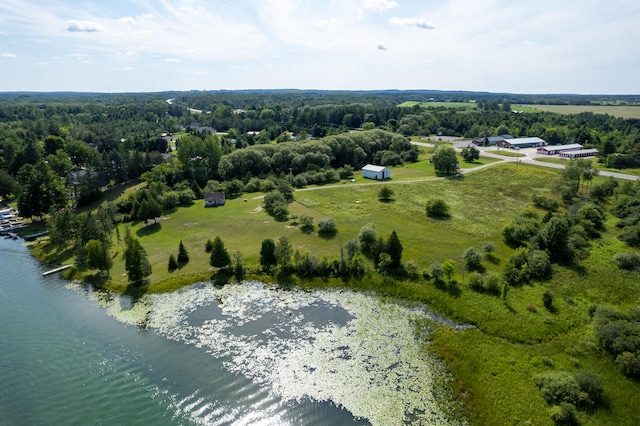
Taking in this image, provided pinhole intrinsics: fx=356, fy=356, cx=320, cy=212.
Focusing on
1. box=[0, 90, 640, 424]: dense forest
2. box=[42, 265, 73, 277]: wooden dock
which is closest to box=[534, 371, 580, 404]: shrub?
box=[0, 90, 640, 424]: dense forest

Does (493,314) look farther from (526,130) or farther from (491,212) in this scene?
(526,130)

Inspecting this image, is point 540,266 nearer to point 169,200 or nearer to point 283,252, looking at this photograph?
point 283,252

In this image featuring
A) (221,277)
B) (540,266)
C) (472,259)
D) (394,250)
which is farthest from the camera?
(221,277)

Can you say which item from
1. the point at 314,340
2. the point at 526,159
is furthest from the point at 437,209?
the point at 526,159

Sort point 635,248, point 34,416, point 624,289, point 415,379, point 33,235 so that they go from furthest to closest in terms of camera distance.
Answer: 1. point 33,235
2. point 635,248
3. point 624,289
4. point 415,379
5. point 34,416

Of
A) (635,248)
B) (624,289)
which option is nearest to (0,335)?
(624,289)

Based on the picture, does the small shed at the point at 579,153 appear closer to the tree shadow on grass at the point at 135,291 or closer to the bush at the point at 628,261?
the bush at the point at 628,261
